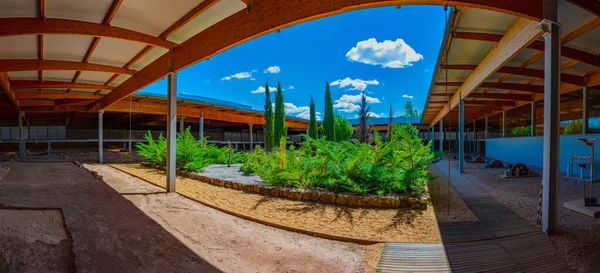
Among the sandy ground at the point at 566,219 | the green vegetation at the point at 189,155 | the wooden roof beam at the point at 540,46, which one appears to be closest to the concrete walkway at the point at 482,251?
the sandy ground at the point at 566,219

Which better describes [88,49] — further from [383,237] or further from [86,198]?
[383,237]

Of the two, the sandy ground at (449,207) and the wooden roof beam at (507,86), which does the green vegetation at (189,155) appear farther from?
the wooden roof beam at (507,86)

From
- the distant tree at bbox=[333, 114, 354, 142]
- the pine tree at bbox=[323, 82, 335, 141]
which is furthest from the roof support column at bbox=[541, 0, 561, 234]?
the distant tree at bbox=[333, 114, 354, 142]

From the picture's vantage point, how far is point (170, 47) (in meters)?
6.61

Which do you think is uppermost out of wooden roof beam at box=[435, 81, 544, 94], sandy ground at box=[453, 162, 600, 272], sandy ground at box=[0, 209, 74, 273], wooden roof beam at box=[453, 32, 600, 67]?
wooden roof beam at box=[453, 32, 600, 67]

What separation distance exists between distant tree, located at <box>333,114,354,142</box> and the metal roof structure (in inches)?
536

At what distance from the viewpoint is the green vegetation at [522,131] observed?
1600 cm

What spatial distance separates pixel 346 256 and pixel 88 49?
752 cm

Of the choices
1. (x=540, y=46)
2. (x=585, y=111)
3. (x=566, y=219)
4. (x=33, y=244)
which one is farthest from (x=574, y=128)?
(x=33, y=244)

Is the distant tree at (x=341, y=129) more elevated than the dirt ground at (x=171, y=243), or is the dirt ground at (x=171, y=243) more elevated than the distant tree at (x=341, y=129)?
the distant tree at (x=341, y=129)

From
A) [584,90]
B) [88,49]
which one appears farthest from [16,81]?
[584,90]

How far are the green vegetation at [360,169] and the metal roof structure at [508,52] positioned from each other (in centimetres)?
171

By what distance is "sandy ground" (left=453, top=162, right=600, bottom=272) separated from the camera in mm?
3357

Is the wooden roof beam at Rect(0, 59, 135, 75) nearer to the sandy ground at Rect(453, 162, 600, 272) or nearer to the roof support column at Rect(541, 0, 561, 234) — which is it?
the roof support column at Rect(541, 0, 561, 234)
